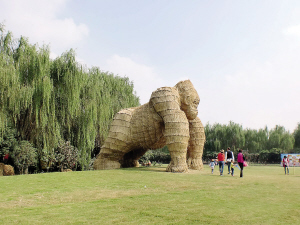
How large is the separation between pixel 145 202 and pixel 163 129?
6.53 m

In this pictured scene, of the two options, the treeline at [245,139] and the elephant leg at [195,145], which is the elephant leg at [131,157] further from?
the treeline at [245,139]

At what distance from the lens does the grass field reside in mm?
4230

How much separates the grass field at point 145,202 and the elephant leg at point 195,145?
4.19 meters

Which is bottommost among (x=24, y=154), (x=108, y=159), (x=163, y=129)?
(x=108, y=159)

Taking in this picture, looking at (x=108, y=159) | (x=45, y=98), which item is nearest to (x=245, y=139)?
(x=108, y=159)

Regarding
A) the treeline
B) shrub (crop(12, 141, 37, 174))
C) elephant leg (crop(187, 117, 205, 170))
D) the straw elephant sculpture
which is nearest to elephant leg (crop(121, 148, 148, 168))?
the straw elephant sculpture

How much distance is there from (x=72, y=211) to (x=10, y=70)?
8.18m

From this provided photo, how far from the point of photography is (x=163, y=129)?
1170 centimetres

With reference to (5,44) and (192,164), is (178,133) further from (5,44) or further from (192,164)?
(5,44)

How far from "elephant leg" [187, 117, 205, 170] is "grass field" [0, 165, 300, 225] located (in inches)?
165

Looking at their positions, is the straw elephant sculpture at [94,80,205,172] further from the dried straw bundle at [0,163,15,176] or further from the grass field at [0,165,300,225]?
the dried straw bundle at [0,163,15,176]

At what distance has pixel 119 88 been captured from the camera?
21141mm

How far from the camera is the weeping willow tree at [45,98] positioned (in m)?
11.0

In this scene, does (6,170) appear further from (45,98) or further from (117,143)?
(117,143)
